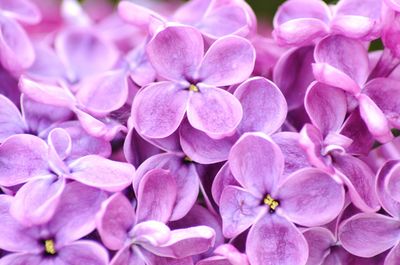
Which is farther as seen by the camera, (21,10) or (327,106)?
(21,10)

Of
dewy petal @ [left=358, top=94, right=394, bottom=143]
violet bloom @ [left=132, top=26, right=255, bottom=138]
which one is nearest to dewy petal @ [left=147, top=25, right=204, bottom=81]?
violet bloom @ [left=132, top=26, right=255, bottom=138]

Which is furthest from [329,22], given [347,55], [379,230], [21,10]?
[21,10]

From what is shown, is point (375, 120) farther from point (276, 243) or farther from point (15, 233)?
point (15, 233)

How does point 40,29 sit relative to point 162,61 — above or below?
below

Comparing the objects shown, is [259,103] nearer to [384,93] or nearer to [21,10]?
[384,93]

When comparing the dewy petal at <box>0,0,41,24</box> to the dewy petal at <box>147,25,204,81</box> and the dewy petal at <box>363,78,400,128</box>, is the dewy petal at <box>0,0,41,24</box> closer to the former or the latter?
the dewy petal at <box>147,25,204,81</box>

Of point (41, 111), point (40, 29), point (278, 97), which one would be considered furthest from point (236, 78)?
point (40, 29)

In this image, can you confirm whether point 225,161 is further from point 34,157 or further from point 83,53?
point 83,53
